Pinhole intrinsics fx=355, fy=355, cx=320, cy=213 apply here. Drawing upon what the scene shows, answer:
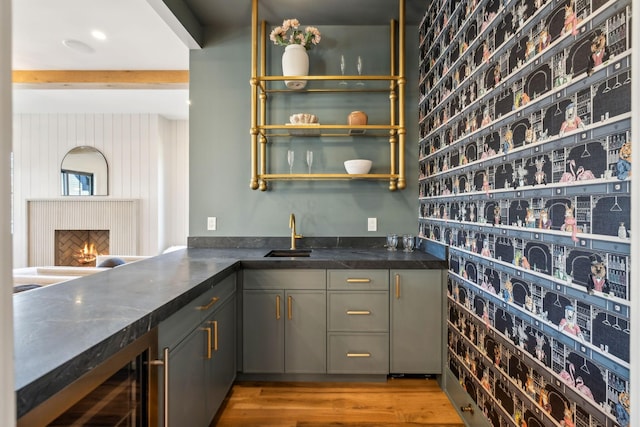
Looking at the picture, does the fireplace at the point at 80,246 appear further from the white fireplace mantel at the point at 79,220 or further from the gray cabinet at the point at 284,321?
the gray cabinet at the point at 284,321

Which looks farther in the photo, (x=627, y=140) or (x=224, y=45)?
(x=224, y=45)

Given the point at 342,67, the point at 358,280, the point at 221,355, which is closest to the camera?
the point at 221,355

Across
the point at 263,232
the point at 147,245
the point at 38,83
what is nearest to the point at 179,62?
the point at 38,83


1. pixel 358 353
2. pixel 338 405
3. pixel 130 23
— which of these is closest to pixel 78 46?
pixel 130 23

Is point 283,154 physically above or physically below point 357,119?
below

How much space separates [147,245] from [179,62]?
335 centimetres

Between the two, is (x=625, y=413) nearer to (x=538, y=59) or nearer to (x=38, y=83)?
(x=538, y=59)

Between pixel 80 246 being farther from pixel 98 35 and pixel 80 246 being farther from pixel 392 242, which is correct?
pixel 392 242

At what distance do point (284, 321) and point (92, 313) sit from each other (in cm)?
135

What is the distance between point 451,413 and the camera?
203 centimetres

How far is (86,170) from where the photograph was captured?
5.86 m

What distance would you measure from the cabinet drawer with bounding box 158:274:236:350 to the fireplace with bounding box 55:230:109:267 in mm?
4952

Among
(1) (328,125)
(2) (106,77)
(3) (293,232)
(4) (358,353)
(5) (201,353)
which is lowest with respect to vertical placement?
(4) (358,353)

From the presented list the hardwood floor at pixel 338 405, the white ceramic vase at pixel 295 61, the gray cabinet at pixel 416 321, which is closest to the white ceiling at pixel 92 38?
the white ceramic vase at pixel 295 61
